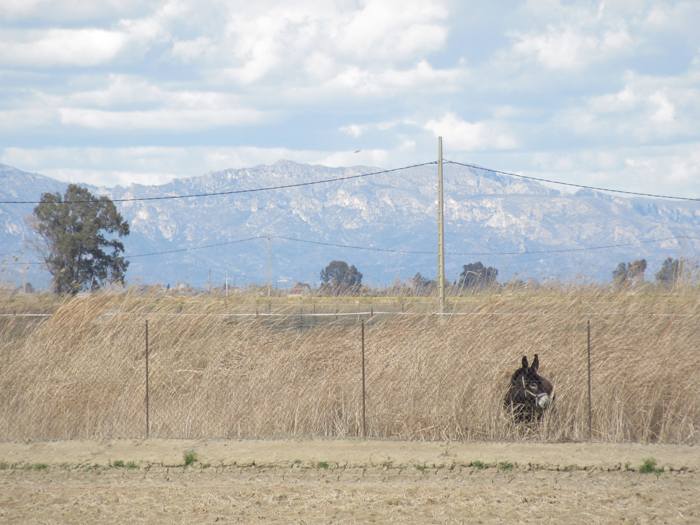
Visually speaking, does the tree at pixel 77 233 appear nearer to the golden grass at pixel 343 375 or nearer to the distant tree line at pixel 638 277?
the golden grass at pixel 343 375

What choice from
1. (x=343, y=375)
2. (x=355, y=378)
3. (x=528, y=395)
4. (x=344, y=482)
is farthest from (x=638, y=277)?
(x=344, y=482)

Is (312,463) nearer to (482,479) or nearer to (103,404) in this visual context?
(482,479)

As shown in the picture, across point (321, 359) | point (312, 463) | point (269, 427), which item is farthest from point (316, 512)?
point (321, 359)

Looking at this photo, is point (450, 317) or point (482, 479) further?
point (450, 317)

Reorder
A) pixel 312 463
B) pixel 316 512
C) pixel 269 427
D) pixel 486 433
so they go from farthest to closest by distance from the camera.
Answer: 1. pixel 269 427
2. pixel 486 433
3. pixel 312 463
4. pixel 316 512

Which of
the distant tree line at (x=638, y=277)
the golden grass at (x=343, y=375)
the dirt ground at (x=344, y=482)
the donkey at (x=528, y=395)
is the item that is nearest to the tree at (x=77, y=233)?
the golden grass at (x=343, y=375)

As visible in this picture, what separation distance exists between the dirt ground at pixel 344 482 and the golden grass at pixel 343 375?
1.89 ft

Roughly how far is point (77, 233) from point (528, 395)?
56.3 metres

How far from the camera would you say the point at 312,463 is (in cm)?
777

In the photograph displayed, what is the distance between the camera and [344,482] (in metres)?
7.07

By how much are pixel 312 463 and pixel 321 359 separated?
3033mm

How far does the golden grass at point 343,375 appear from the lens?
8953 mm

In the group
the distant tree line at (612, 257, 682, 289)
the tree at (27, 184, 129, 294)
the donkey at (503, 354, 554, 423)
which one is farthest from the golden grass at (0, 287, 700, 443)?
the tree at (27, 184, 129, 294)

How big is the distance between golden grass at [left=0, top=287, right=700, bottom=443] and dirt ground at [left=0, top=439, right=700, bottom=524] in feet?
1.89
